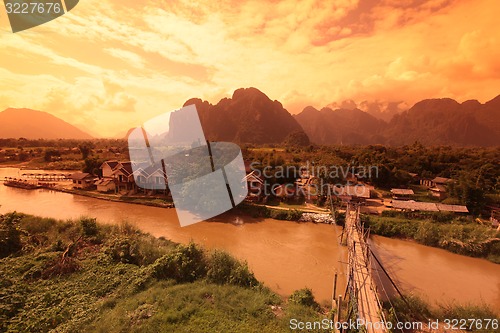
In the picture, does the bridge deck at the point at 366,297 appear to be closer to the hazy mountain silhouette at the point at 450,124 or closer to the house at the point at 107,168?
the house at the point at 107,168

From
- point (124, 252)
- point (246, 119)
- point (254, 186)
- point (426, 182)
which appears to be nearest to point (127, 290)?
point (124, 252)

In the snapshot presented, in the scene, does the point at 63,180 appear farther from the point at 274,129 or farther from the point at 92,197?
the point at 274,129

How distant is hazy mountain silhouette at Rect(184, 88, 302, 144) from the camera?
80375 mm

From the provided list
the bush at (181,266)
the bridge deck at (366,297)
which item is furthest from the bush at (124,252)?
the bridge deck at (366,297)

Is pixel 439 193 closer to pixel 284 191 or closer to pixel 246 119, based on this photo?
pixel 284 191

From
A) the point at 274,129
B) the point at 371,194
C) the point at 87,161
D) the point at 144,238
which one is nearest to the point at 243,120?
the point at 274,129

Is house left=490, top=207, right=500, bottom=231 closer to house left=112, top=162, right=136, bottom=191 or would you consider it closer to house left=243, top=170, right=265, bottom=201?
house left=243, top=170, right=265, bottom=201

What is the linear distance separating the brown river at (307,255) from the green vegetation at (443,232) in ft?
1.47

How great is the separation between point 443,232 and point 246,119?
72099 mm

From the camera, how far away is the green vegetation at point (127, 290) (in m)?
6.65

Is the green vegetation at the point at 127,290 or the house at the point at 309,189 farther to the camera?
the house at the point at 309,189

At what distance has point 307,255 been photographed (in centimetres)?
1228

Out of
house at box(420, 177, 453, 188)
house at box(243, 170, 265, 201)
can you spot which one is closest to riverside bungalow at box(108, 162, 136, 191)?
house at box(243, 170, 265, 201)

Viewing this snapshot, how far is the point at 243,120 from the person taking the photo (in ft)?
270
